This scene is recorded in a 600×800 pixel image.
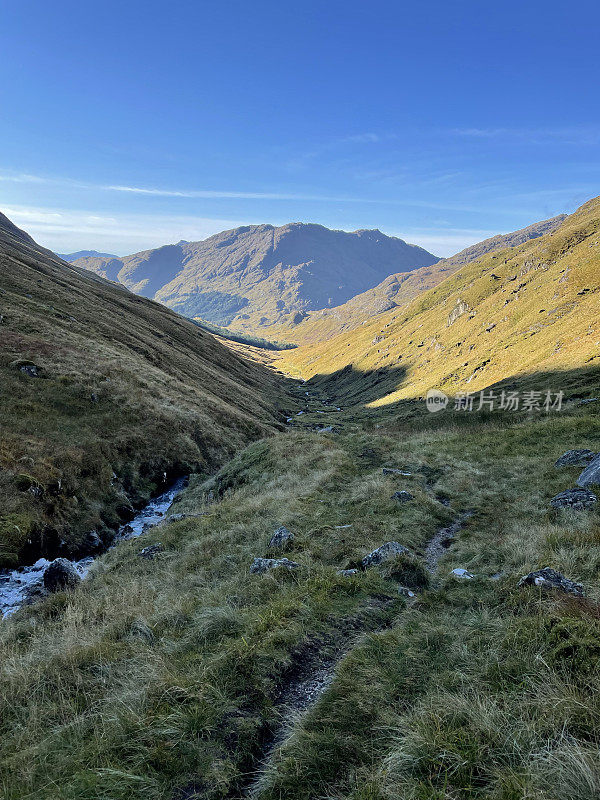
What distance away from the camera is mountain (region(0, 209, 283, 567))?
2080cm

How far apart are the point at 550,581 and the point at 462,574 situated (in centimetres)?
259

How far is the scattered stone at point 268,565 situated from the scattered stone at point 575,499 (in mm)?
9259

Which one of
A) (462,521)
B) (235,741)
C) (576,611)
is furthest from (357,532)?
(235,741)

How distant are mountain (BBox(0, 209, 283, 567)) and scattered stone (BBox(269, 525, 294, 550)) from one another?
13465 millimetres

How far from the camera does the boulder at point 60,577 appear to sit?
44.6ft

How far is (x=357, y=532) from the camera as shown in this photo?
40.9 feet

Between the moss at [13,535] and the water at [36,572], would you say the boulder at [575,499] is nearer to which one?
the water at [36,572]

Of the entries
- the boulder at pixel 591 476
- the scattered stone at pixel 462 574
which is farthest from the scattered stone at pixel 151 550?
the boulder at pixel 591 476

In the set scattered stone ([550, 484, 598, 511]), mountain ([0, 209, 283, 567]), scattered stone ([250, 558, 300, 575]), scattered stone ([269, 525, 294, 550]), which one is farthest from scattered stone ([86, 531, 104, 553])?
scattered stone ([550, 484, 598, 511])

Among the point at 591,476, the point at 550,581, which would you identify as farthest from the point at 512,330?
the point at 550,581

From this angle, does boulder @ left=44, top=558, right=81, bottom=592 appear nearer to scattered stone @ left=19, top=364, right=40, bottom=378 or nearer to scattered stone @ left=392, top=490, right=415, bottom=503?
scattered stone @ left=392, top=490, right=415, bottom=503

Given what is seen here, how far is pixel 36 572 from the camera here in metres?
17.3

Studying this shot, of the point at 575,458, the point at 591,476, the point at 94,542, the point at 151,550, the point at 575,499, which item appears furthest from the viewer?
the point at 94,542

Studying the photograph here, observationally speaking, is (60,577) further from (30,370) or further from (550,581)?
(30,370)
